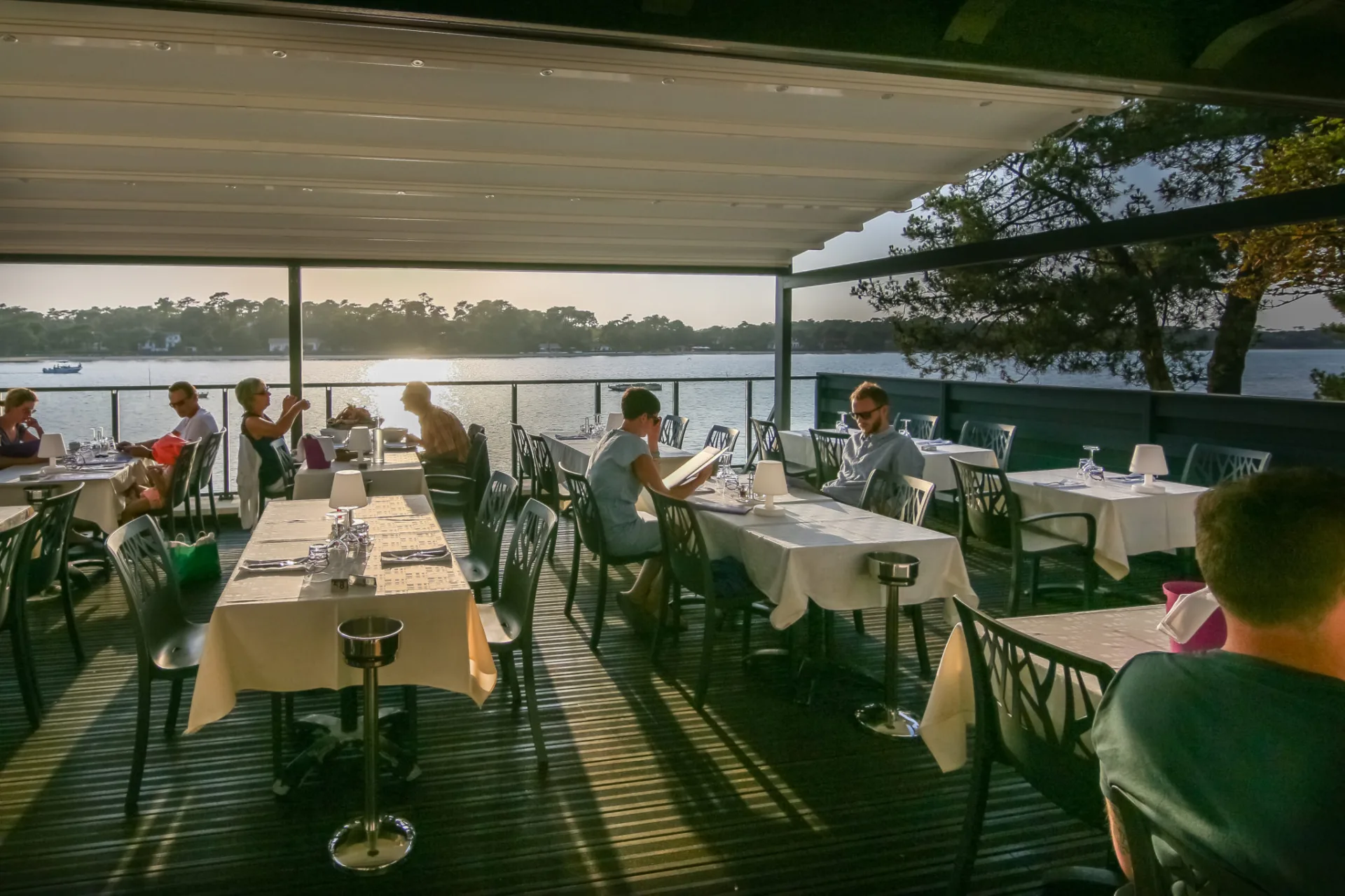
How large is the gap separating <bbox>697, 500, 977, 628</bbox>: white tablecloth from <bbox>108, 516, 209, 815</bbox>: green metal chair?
→ 2.16 metres

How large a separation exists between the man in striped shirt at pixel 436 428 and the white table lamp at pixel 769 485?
352 centimetres

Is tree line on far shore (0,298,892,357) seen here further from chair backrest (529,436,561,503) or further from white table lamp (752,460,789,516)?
white table lamp (752,460,789,516)

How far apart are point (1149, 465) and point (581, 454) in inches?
163

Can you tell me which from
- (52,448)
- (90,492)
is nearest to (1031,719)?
(90,492)

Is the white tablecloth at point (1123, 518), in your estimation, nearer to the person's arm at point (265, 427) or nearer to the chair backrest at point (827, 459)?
the chair backrest at point (827, 459)

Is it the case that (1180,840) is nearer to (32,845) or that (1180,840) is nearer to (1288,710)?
(1288,710)

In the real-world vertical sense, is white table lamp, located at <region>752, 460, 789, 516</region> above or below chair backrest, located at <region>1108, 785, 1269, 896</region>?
above

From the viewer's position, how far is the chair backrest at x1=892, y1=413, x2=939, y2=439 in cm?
891

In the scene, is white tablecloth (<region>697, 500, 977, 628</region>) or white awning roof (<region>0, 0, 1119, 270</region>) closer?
white tablecloth (<region>697, 500, 977, 628</region>)

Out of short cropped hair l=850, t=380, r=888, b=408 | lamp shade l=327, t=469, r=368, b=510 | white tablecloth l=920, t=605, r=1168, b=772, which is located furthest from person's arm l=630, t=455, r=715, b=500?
white tablecloth l=920, t=605, r=1168, b=772

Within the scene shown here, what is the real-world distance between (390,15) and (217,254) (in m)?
7.36

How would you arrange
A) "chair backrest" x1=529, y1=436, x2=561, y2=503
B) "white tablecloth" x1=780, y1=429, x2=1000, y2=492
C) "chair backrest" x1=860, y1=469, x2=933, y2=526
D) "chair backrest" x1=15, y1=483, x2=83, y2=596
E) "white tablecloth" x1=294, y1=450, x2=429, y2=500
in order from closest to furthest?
"chair backrest" x1=15, y1=483, x2=83, y2=596, "chair backrest" x1=860, y1=469, x2=933, y2=526, "white tablecloth" x1=294, y1=450, x2=429, y2=500, "chair backrest" x1=529, y1=436, x2=561, y2=503, "white tablecloth" x1=780, y1=429, x2=1000, y2=492

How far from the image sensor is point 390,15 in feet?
7.98

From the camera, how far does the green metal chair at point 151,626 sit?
119 inches
